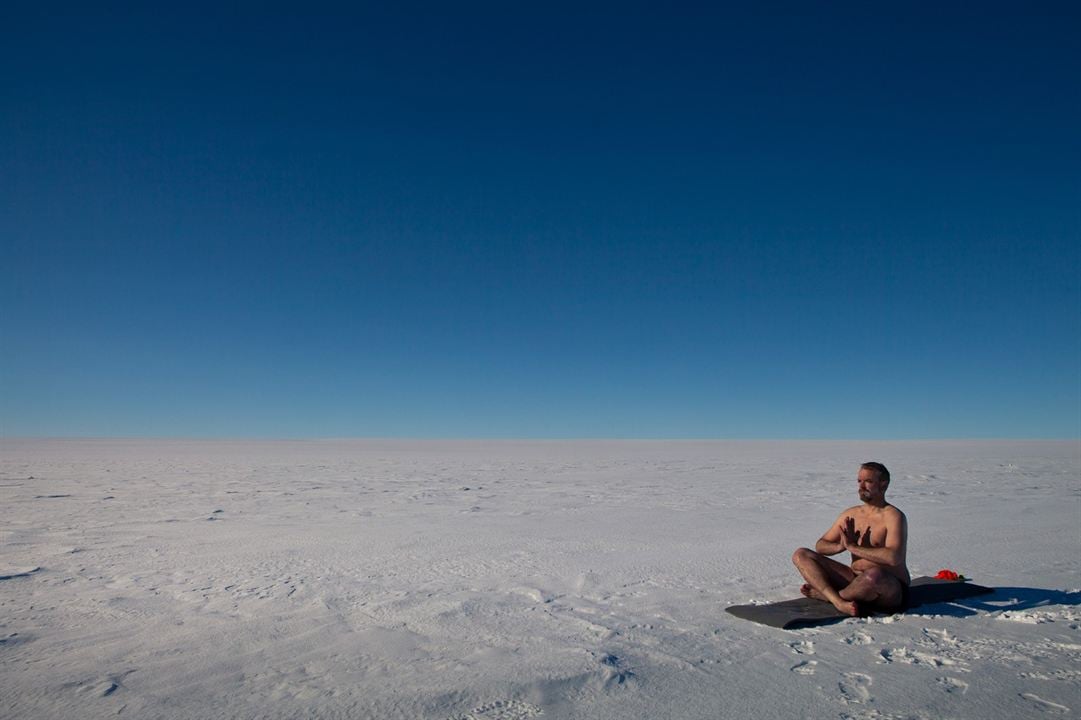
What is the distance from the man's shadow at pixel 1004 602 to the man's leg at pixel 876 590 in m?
0.28

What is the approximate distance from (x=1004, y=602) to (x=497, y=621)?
362 cm

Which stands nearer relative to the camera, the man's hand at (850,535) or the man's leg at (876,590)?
the man's leg at (876,590)

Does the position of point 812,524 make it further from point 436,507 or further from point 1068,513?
point 436,507

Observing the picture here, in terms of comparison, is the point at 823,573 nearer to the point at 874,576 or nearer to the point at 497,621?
the point at 874,576

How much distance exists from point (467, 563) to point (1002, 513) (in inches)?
329

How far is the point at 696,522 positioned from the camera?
29.2 feet

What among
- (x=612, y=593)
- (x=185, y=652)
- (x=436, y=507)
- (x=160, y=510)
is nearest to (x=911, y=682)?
(x=612, y=593)

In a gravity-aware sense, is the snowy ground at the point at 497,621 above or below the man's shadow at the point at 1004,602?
below

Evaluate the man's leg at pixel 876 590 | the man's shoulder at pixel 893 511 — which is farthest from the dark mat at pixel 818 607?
the man's shoulder at pixel 893 511

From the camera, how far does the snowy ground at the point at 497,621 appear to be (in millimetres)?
3000

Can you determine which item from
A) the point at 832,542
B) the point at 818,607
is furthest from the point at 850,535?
the point at 818,607

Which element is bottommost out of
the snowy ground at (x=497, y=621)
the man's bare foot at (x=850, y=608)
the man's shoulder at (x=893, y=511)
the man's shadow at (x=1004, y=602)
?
the snowy ground at (x=497, y=621)

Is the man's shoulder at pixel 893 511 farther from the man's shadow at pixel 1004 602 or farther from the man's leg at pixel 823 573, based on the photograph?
the man's shadow at pixel 1004 602

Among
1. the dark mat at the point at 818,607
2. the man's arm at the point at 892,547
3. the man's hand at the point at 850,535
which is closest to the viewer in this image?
the dark mat at the point at 818,607
